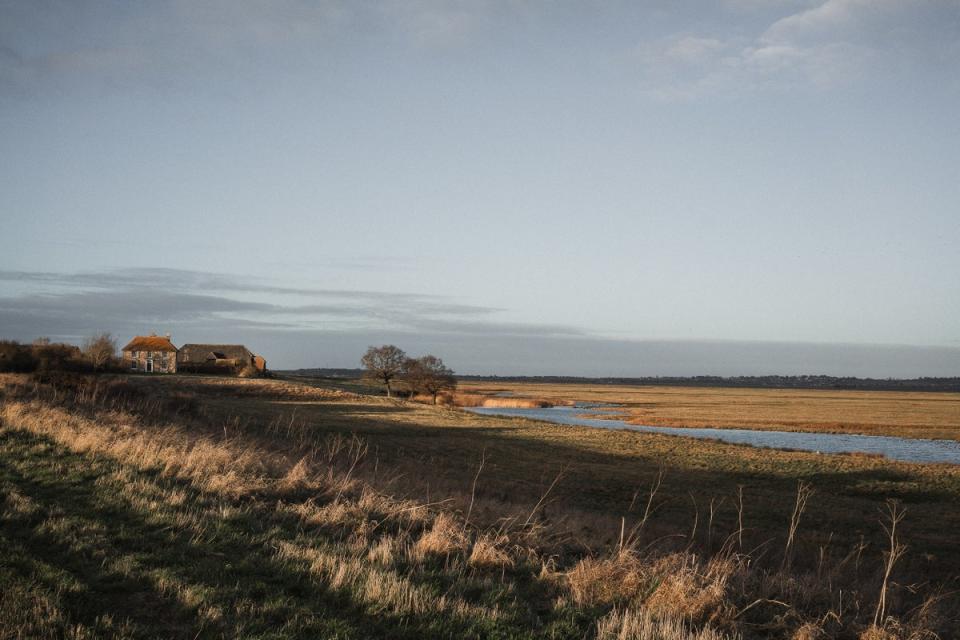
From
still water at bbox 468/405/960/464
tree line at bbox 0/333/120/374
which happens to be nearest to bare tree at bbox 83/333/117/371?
tree line at bbox 0/333/120/374

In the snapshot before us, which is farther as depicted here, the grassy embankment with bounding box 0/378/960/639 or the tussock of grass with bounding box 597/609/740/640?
the grassy embankment with bounding box 0/378/960/639

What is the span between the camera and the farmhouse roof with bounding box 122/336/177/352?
10888cm

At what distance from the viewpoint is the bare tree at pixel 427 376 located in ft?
324

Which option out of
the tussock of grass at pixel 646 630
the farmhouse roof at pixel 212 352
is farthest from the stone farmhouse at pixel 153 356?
the tussock of grass at pixel 646 630

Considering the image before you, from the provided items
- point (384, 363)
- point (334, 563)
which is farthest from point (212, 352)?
point (334, 563)

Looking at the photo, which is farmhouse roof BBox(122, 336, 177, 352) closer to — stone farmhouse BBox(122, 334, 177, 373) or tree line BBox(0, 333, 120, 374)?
stone farmhouse BBox(122, 334, 177, 373)

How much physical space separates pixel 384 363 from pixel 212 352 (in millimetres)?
35360

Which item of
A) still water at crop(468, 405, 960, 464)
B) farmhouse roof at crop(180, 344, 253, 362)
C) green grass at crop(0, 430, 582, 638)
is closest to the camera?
green grass at crop(0, 430, 582, 638)

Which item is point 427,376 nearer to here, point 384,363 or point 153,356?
point 384,363

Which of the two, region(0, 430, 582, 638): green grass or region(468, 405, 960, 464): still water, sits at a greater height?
region(0, 430, 582, 638): green grass

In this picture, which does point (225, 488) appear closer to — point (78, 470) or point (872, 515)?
point (78, 470)

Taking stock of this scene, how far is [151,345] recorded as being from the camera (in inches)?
4309

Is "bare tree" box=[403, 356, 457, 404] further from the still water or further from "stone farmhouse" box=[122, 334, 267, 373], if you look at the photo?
the still water

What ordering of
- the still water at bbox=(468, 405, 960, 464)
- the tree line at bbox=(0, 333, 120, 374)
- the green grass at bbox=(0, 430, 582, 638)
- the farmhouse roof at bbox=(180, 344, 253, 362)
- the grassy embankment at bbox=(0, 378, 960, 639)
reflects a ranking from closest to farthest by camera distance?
1. the green grass at bbox=(0, 430, 582, 638)
2. the grassy embankment at bbox=(0, 378, 960, 639)
3. the still water at bbox=(468, 405, 960, 464)
4. the tree line at bbox=(0, 333, 120, 374)
5. the farmhouse roof at bbox=(180, 344, 253, 362)
